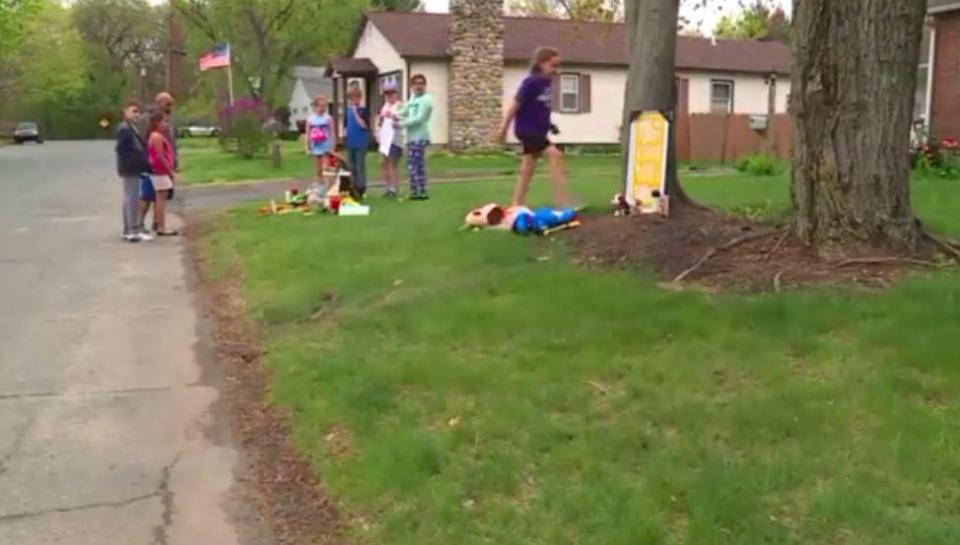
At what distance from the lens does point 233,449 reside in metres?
5.62

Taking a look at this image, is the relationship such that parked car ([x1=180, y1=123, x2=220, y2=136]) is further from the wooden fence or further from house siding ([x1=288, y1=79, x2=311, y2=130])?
the wooden fence

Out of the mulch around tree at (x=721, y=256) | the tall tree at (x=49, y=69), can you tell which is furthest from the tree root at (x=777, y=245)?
the tall tree at (x=49, y=69)

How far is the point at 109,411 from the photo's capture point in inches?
244

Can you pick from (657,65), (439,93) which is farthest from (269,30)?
(657,65)

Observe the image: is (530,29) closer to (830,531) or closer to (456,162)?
(456,162)

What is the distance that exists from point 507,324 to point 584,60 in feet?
96.8

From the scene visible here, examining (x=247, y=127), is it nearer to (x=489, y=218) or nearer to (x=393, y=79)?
(x=393, y=79)

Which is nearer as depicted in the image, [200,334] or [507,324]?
[507,324]

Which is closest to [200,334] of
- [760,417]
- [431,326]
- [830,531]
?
[431,326]

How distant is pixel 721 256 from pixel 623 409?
2.90 m

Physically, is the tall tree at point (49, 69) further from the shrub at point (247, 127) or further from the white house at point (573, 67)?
the shrub at point (247, 127)

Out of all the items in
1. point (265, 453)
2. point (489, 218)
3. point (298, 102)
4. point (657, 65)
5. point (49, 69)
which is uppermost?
point (49, 69)

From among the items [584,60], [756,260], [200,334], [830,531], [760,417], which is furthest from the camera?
[584,60]

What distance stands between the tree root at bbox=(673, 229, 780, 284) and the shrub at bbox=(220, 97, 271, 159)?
26.1 metres
